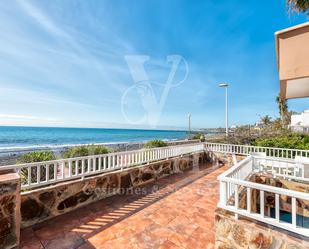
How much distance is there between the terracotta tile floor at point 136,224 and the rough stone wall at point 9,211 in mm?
231

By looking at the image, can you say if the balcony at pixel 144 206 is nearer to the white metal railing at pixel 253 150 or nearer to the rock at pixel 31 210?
the rock at pixel 31 210

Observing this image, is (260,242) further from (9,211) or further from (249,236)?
(9,211)

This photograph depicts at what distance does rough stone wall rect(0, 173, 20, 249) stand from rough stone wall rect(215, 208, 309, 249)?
266 centimetres

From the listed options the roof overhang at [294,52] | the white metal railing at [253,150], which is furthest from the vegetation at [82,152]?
the white metal railing at [253,150]

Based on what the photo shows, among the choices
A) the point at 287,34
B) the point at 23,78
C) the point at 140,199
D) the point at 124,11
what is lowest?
the point at 140,199

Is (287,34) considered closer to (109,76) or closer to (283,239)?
(283,239)

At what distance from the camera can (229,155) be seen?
7.95 metres

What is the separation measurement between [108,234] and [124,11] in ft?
22.3

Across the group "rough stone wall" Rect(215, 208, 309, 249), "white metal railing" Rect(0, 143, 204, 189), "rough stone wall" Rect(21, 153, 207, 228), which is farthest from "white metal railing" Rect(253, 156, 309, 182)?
"rough stone wall" Rect(21, 153, 207, 228)

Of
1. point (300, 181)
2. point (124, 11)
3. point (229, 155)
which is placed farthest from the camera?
point (229, 155)

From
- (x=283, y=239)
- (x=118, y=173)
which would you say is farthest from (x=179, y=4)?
(x=283, y=239)

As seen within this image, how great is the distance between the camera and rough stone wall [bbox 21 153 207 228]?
8.80 ft

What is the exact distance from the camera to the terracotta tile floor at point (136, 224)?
2250mm

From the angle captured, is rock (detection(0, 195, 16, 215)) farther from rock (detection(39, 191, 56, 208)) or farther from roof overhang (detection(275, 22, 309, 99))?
roof overhang (detection(275, 22, 309, 99))
